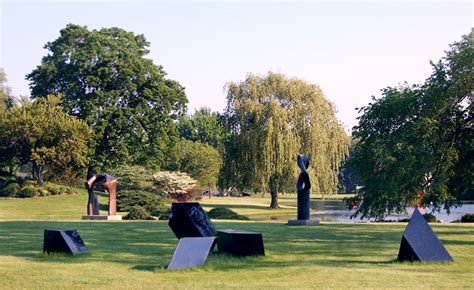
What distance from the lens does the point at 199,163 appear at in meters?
72.9

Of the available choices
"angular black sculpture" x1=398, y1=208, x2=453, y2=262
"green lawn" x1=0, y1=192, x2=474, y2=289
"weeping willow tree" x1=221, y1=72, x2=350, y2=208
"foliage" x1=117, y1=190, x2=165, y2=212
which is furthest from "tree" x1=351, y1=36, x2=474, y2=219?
"weeping willow tree" x1=221, y1=72, x2=350, y2=208

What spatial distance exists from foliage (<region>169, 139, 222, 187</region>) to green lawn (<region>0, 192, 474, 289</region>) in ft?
159

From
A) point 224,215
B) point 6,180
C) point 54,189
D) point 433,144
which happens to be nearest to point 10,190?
point 6,180

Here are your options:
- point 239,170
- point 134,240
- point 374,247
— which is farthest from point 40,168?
point 374,247

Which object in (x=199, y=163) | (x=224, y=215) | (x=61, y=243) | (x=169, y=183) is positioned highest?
(x=199, y=163)

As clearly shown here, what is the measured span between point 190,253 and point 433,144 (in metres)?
11.9

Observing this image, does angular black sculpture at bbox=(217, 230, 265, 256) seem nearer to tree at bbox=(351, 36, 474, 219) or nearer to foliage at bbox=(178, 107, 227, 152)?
tree at bbox=(351, 36, 474, 219)

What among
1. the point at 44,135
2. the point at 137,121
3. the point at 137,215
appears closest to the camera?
the point at 137,215

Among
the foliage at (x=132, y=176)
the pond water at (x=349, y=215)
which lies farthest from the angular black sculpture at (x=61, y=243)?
the foliage at (x=132, y=176)

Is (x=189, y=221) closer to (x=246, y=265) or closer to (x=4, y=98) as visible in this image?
(x=246, y=265)

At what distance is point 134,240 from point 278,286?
938cm

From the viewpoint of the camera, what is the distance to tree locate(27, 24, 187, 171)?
56.3m

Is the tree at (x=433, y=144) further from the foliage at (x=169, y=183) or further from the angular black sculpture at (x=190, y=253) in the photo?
the foliage at (x=169, y=183)

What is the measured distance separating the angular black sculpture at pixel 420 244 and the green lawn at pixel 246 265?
0.30m
